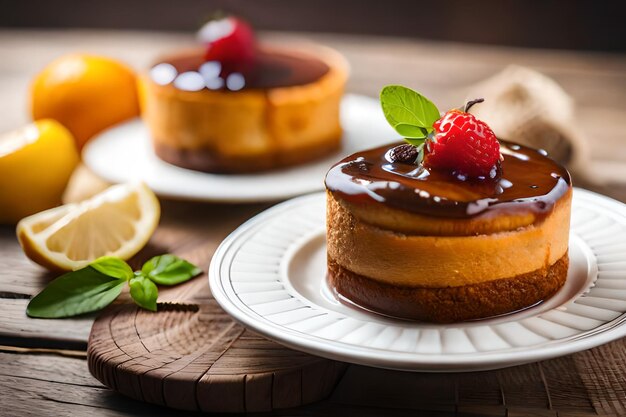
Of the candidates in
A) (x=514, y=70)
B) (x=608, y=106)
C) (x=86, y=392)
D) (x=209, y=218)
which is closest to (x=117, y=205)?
(x=209, y=218)

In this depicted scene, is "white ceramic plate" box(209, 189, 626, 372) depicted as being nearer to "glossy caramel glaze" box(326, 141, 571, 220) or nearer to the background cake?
"glossy caramel glaze" box(326, 141, 571, 220)

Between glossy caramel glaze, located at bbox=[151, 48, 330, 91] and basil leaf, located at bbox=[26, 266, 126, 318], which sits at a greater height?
glossy caramel glaze, located at bbox=[151, 48, 330, 91]

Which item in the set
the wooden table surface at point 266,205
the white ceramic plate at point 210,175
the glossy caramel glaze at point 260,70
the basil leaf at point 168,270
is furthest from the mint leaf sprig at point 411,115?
the glossy caramel glaze at point 260,70

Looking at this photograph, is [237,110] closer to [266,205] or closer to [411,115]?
[266,205]

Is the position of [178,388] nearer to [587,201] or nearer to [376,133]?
[587,201]

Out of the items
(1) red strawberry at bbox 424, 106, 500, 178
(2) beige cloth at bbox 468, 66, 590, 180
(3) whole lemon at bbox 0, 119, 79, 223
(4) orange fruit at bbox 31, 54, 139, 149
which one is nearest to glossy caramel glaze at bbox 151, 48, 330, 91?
(4) orange fruit at bbox 31, 54, 139, 149

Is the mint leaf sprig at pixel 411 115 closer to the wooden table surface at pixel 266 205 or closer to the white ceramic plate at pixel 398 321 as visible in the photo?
the white ceramic plate at pixel 398 321
